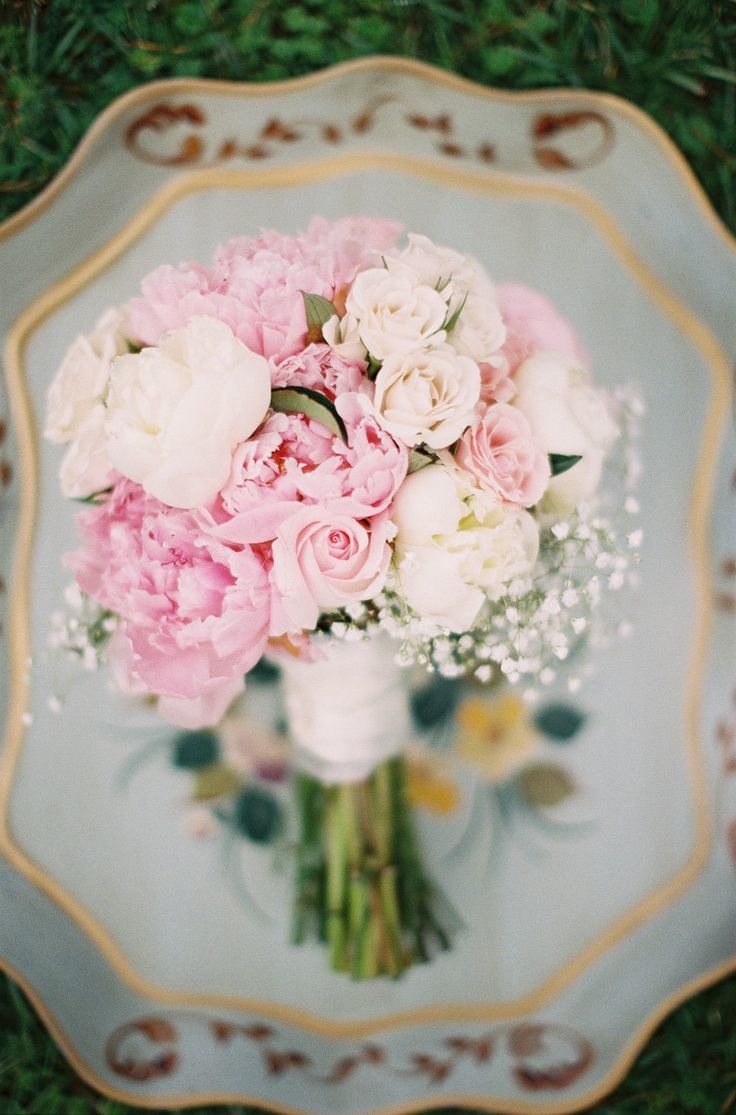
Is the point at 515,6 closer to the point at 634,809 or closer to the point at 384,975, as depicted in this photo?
the point at 634,809

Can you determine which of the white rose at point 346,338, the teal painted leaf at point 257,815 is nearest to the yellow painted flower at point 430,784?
the teal painted leaf at point 257,815

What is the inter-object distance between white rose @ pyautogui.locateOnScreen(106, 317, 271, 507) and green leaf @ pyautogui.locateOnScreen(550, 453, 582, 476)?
7.9 inches

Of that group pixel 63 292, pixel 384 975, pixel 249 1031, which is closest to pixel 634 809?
pixel 384 975

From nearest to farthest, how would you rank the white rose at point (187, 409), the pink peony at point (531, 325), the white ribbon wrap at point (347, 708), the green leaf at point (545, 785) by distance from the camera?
the white rose at point (187, 409)
the pink peony at point (531, 325)
the white ribbon wrap at point (347, 708)
the green leaf at point (545, 785)

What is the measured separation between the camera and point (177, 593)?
0.51 metres

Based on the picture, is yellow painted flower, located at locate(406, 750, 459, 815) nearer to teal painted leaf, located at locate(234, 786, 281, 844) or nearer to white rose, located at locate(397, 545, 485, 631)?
teal painted leaf, located at locate(234, 786, 281, 844)

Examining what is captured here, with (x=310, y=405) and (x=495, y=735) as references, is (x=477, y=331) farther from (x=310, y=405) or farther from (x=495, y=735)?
(x=495, y=735)

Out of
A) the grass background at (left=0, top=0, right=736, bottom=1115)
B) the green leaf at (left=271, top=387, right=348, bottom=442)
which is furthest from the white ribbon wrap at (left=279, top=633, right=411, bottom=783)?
the grass background at (left=0, top=0, right=736, bottom=1115)

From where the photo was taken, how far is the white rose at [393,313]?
18.8 inches

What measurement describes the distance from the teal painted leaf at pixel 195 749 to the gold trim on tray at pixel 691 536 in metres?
0.15

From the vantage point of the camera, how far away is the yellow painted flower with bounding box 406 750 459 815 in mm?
827

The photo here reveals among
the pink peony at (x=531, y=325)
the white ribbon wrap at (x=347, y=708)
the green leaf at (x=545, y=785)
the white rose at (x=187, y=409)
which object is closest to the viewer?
the white rose at (x=187, y=409)

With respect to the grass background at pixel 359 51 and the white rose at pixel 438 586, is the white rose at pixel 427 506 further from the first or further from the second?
the grass background at pixel 359 51

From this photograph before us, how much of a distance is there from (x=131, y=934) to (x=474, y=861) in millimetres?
339
